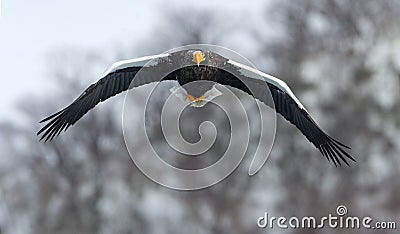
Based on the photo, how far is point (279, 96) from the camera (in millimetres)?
16281

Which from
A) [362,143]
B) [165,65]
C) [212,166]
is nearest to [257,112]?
[212,166]

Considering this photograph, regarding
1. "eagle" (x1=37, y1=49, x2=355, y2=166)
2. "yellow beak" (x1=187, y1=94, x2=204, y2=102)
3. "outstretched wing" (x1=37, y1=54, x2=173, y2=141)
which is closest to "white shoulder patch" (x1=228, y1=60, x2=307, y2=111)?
"eagle" (x1=37, y1=49, x2=355, y2=166)

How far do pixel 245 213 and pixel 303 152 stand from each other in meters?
3.32

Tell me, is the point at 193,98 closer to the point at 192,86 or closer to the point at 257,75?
the point at 192,86

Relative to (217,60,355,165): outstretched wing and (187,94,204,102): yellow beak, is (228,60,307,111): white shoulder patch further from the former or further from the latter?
(187,94,204,102): yellow beak

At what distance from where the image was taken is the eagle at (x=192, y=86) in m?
15.2

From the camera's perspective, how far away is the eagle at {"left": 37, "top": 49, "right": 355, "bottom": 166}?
15.2m

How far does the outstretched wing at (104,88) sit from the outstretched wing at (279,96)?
849 mm

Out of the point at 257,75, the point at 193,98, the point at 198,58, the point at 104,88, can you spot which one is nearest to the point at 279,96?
the point at 257,75

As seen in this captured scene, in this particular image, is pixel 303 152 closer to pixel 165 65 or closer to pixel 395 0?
pixel 395 0

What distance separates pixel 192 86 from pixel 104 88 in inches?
47.6

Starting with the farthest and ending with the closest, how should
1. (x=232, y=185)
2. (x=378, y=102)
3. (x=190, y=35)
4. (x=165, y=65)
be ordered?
(x=378, y=102) → (x=232, y=185) → (x=190, y=35) → (x=165, y=65)

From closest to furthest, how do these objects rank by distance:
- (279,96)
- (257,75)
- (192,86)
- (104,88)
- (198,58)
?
(198,58), (192,86), (104,88), (257,75), (279,96)

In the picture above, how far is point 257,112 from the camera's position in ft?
101
